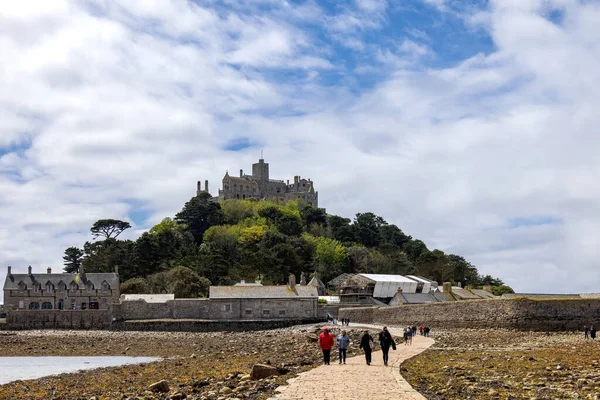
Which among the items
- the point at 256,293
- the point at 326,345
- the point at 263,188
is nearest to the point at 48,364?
the point at 326,345

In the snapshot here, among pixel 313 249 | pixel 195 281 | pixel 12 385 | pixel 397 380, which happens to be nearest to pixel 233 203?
pixel 313 249

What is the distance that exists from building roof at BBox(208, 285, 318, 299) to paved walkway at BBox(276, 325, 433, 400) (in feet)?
134

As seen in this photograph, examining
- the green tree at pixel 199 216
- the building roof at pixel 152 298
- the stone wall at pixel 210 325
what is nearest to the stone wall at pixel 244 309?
the stone wall at pixel 210 325

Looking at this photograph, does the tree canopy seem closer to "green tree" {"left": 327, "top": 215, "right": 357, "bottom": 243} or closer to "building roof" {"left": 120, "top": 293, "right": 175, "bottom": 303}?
"green tree" {"left": 327, "top": 215, "right": 357, "bottom": 243}

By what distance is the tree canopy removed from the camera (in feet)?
275

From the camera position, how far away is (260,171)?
167750mm

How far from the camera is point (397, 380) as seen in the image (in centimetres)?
1611

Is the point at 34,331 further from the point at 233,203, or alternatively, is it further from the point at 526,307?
the point at 233,203

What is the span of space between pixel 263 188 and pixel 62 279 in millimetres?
95850

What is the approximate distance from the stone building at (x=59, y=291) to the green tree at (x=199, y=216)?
140ft

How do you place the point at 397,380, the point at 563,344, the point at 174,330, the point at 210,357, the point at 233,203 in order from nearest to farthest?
the point at 397,380
the point at 563,344
the point at 210,357
the point at 174,330
the point at 233,203

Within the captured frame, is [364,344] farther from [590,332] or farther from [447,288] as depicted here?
[447,288]

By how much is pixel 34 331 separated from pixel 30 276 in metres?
11.9

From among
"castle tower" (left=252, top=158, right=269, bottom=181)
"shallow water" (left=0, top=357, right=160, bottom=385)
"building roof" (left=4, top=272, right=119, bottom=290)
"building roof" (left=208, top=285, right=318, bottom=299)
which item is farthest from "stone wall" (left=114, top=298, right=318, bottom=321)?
"castle tower" (left=252, top=158, right=269, bottom=181)
